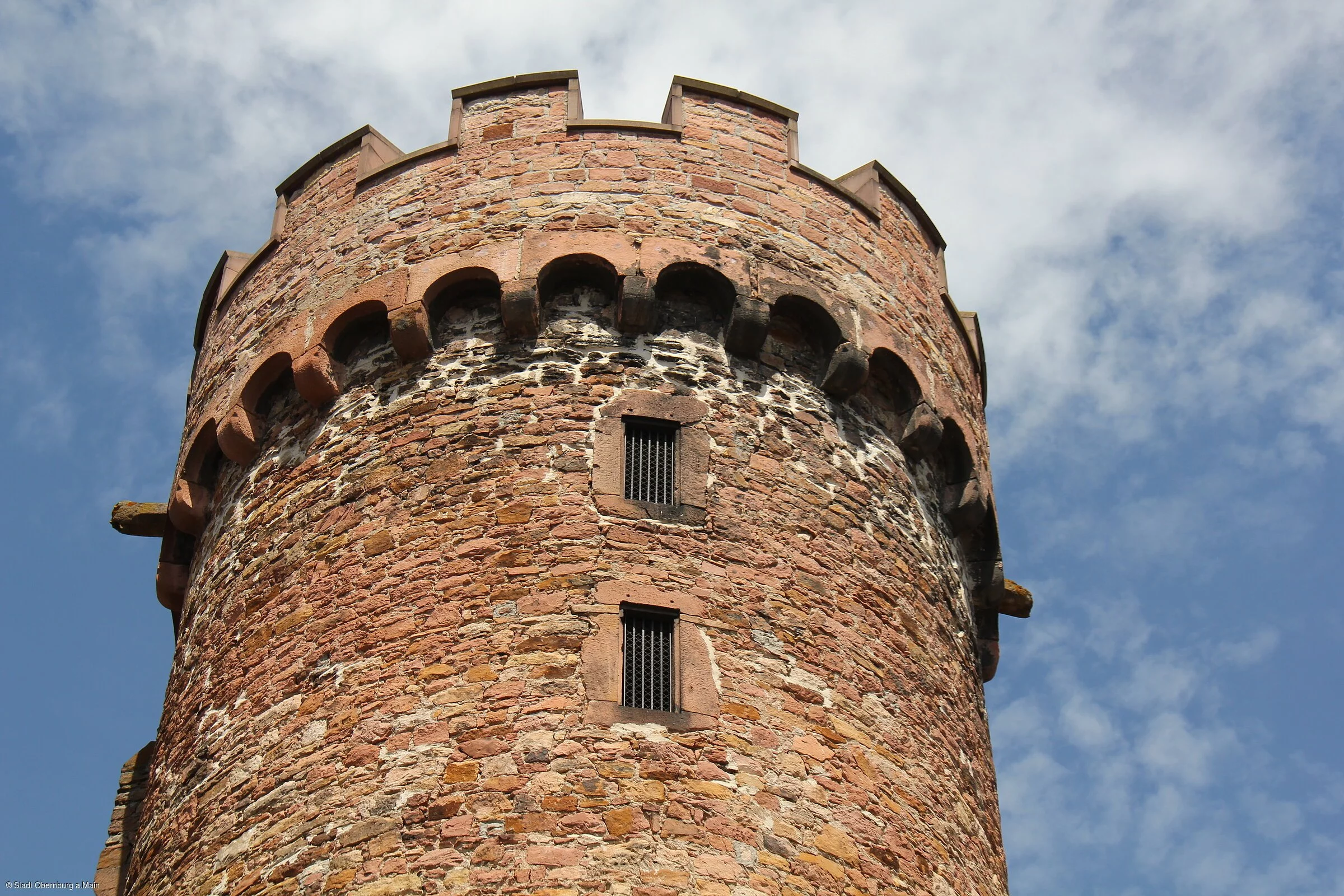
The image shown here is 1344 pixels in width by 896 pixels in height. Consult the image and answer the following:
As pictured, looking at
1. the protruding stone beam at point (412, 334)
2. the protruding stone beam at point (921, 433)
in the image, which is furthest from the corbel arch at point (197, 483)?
the protruding stone beam at point (921, 433)

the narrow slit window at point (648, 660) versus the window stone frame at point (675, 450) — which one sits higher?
the window stone frame at point (675, 450)

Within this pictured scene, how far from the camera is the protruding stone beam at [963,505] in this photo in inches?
529

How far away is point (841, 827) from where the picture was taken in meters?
10.3

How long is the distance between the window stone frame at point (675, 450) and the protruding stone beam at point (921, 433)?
1.78 m

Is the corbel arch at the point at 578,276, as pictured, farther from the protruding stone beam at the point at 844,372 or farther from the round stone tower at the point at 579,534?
the protruding stone beam at the point at 844,372

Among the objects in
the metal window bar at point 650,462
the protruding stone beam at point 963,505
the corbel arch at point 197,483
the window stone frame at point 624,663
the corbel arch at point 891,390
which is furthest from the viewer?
the protruding stone beam at point 963,505

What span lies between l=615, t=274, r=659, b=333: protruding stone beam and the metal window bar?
822 mm

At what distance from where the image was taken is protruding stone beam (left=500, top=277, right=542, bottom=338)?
1228 centimetres

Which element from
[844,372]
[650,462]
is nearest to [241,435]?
[650,462]

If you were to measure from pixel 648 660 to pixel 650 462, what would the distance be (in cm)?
151

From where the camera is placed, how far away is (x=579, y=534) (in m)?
11.0

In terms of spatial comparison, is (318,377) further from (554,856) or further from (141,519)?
(554,856)

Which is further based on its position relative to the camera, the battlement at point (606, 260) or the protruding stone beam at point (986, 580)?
the protruding stone beam at point (986, 580)

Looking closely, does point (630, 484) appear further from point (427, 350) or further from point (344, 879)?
point (344, 879)
